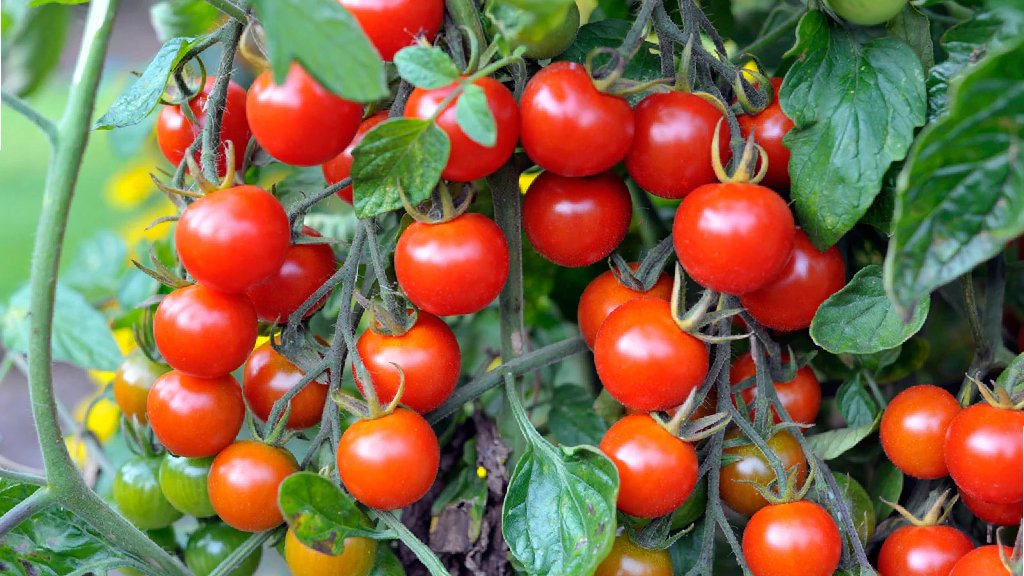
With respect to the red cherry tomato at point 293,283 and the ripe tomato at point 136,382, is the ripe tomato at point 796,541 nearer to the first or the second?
the red cherry tomato at point 293,283

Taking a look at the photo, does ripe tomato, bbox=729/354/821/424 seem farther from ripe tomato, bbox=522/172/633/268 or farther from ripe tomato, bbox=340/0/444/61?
ripe tomato, bbox=340/0/444/61

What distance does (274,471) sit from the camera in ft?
2.10

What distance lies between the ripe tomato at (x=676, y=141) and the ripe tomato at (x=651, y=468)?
162mm

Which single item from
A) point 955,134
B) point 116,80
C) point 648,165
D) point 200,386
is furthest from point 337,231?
point 116,80

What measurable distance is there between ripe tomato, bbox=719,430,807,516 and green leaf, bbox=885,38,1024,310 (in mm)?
242

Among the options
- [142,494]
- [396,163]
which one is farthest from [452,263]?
[142,494]

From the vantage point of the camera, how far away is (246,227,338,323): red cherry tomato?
0.65 meters

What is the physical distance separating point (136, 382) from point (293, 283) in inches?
8.7

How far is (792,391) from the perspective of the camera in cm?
70

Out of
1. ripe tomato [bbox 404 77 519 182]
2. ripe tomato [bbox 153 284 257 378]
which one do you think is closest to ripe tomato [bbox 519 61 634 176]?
ripe tomato [bbox 404 77 519 182]

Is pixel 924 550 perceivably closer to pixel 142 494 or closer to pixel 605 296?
pixel 605 296

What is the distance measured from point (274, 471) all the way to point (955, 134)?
18.4 inches

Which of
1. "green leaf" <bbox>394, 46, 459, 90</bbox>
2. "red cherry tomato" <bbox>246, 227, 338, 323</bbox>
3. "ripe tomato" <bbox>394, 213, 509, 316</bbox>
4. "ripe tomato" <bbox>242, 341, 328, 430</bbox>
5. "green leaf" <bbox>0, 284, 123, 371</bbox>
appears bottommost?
"green leaf" <bbox>0, 284, 123, 371</bbox>

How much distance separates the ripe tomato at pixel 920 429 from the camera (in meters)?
0.64
